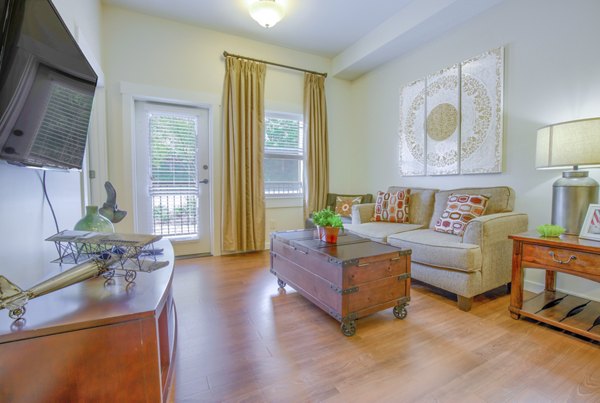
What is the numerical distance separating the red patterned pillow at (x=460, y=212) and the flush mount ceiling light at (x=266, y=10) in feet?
7.60

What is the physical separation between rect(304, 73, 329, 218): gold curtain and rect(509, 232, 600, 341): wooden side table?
8.03 feet

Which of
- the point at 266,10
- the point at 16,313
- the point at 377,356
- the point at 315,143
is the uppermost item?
the point at 266,10

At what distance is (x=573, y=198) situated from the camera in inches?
70.9

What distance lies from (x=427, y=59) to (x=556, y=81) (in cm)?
130

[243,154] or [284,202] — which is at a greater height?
[243,154]

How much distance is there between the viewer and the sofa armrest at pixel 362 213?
319 centimetres

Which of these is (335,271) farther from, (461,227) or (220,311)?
(461,227)

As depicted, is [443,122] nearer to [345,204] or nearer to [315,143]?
[345,204]

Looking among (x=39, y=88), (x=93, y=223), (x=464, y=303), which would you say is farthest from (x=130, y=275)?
(x=464, y=303)

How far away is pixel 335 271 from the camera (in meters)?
1.60

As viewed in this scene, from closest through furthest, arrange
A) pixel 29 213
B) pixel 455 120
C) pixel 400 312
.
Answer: pixel 29 213
pixel 400 312
pixel 455 120

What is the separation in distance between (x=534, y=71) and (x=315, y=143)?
2357 millimetres

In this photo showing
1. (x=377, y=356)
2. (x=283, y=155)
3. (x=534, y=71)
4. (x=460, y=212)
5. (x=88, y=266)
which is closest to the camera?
(x=88, y=266)

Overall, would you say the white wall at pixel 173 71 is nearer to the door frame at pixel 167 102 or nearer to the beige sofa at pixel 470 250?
the door frame at pixel 167 102
